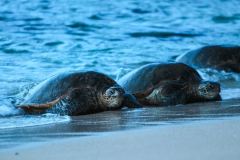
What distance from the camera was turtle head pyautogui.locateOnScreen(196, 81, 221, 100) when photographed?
6.52 meters

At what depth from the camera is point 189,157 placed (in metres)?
3.29

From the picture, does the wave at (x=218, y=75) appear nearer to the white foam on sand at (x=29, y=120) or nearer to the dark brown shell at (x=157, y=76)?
the dark brown shell at (x=157, y=76)

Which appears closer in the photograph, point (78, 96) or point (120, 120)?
point (120, 120)

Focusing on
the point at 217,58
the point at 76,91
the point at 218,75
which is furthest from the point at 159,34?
the point at 76,91

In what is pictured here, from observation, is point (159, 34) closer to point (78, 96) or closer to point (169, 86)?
point (169, 86)

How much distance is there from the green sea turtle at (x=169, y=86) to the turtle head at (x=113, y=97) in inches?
22.8

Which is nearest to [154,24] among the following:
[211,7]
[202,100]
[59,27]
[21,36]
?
[59,27]

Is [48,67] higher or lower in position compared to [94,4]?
lower

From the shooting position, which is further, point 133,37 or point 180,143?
point 133,37

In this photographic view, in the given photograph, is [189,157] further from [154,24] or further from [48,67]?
[154,24]

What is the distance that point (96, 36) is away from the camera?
44.3 feet

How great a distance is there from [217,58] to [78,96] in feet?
13.8

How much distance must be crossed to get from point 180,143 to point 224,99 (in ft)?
9.96

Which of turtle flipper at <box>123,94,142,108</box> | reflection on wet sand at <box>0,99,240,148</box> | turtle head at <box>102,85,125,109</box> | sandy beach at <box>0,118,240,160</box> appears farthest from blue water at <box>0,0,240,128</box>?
sandy beach at <box>0,118,240,160</box>
